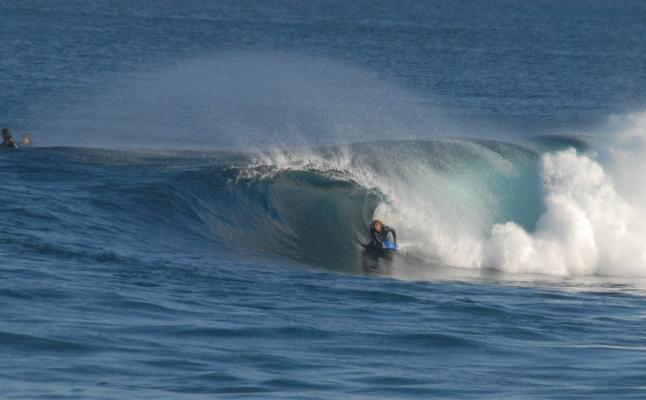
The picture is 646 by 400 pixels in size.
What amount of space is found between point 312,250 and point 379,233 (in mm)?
1495

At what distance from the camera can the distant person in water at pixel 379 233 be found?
89.2ft

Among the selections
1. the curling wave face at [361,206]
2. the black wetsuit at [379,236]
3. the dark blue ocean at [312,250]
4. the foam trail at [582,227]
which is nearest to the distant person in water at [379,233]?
the black wetsuit at [379,236]

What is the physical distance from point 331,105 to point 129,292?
137 feet

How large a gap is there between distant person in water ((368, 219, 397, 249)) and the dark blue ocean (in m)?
0.28

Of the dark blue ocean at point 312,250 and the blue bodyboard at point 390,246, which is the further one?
the blue bodyboard at point 390,246

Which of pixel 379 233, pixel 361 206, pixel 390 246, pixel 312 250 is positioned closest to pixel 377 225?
pixel 379 233

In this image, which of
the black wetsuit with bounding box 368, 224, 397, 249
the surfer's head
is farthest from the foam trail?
the surfer's head

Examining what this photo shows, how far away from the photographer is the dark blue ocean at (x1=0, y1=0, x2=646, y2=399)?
16.7 m

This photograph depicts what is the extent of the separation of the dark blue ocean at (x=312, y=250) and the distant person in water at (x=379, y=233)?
281mm

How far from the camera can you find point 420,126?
5084 cm

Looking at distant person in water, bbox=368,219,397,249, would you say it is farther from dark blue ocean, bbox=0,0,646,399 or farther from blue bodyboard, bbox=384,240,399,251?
dark blue ocean, bbox=0,0,646,399

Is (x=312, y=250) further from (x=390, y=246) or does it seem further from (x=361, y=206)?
(x=361, y=206)

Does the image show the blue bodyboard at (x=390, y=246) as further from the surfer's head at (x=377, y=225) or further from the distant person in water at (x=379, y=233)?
the surfer's head at (x=377, y=225)

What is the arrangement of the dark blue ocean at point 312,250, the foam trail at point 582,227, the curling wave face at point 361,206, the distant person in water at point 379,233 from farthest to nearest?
the foam trail at point 582,227, the distant person in water at point 379,233, the curling wave face at point 361,206, the dark blue ocean at point 312,250
